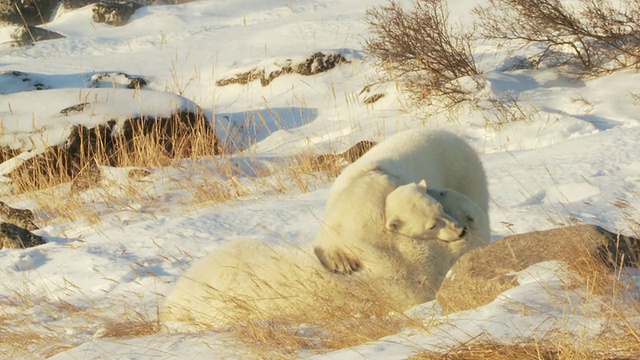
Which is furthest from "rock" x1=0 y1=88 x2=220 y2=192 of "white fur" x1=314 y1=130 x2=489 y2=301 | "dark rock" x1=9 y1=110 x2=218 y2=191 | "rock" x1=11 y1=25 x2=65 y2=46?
"rock" x1=11 y1=25 x2=65 y2=46

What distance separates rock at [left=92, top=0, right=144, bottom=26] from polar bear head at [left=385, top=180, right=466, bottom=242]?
17.4 metres

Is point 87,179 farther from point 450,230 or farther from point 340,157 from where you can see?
point 450,230

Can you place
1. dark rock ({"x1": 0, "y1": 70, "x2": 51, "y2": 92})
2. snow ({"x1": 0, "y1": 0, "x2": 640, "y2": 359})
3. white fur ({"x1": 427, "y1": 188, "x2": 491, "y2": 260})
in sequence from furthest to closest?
dark rock ({"x1": 0, "y1": 70, "x2": 51, "y2": 92}), white fur ({"x1": 427, "y1": 188, "x2": 491, "y2": 260}), snow ({"x1": 0, "y1": 0, "x2": 640, "y2": 359})

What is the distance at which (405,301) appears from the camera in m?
4.05

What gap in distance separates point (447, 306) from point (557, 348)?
34.5 inches

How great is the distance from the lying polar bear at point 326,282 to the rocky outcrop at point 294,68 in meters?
9.53

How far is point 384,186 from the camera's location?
4266mm

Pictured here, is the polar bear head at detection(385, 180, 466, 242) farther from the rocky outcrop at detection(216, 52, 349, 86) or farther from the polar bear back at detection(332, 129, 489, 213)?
the rocky outcrop at detection(216, 52, 349, 86)

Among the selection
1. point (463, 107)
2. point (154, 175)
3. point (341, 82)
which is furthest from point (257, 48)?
point (154, 175)

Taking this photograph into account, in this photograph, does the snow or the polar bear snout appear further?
the polar bear snout

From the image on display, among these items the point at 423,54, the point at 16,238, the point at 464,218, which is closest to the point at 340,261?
the point at 464,218

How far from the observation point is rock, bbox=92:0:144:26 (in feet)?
67.3

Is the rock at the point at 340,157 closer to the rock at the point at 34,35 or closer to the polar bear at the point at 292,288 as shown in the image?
the polar bear at the point at 292,288

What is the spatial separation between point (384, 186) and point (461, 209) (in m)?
0.40
